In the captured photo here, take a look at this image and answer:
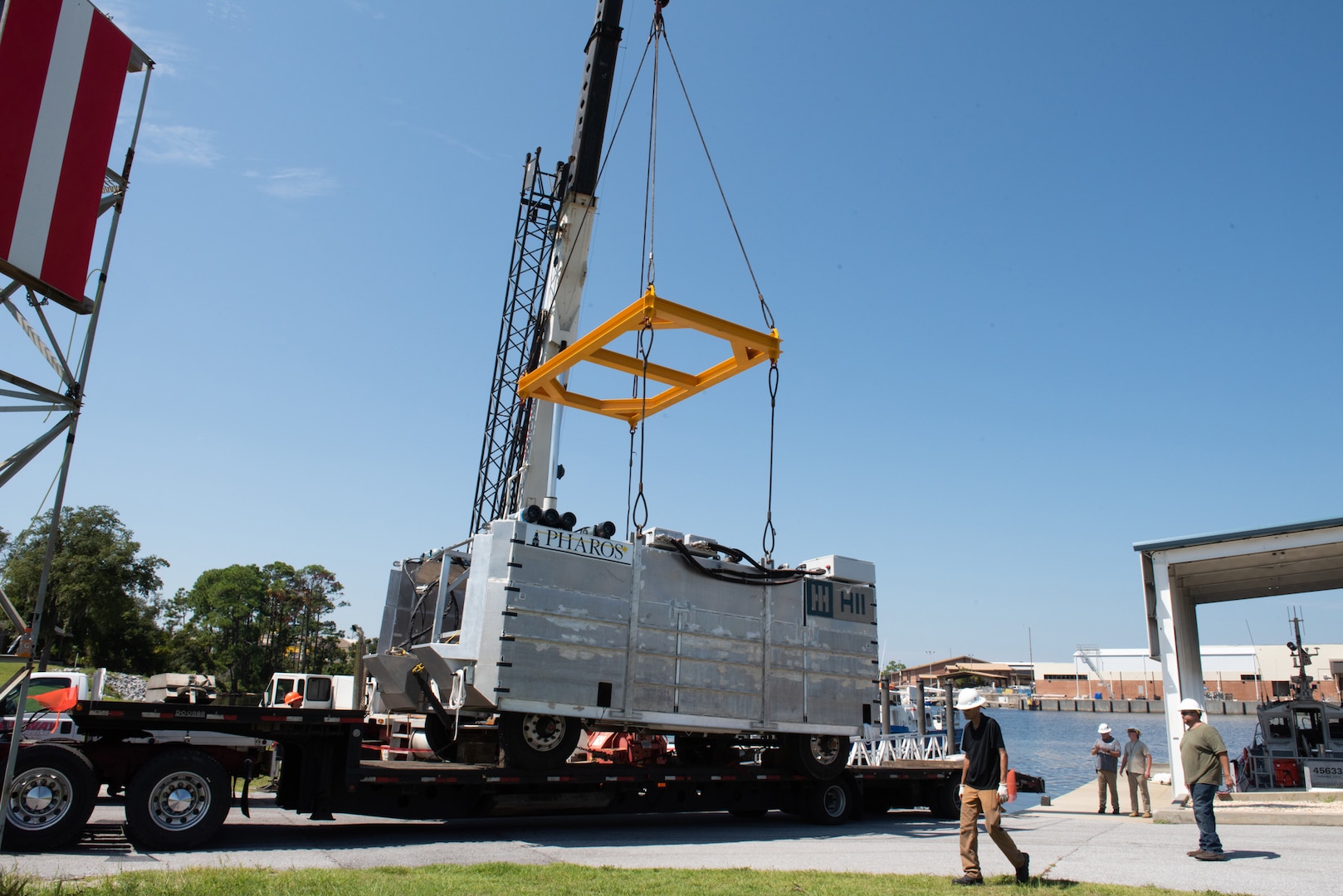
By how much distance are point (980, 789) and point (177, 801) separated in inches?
313

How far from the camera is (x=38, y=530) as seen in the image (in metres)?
52.5

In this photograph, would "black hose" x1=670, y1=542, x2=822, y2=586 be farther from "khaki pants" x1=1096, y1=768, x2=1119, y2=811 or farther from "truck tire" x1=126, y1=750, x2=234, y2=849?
"khaki pants" x1=1096, y1=768, x2=1119, y2=811

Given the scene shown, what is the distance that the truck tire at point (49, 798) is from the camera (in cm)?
845

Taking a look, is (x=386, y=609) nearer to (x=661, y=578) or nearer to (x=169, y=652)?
(x=661, y=578)

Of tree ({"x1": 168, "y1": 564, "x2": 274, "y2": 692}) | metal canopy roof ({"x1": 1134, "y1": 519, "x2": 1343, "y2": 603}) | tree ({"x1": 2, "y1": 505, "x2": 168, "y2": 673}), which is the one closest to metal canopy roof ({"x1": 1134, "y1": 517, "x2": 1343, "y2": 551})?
metal canopy roof ({"x1": 1134, "y1": 519, "x2": 1343, "y2": 603})

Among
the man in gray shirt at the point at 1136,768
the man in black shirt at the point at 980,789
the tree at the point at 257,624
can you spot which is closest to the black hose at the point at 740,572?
the man in black shirt at the point at 980,789

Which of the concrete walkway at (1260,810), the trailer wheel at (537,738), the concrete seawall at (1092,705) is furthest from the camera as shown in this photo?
the concrete seawall at (1092,705)

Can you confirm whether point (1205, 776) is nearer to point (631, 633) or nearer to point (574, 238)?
point (631, 633)

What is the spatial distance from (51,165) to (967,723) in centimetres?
879

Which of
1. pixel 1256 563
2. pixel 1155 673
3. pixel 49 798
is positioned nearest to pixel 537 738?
pixel 49 798

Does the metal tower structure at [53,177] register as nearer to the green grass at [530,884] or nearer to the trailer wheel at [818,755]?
the green grass at [530,884]

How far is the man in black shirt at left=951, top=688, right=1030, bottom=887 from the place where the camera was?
7.93 metres

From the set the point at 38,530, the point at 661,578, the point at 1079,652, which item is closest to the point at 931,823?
the point at 661,578

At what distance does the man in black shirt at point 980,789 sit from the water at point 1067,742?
8361mm
